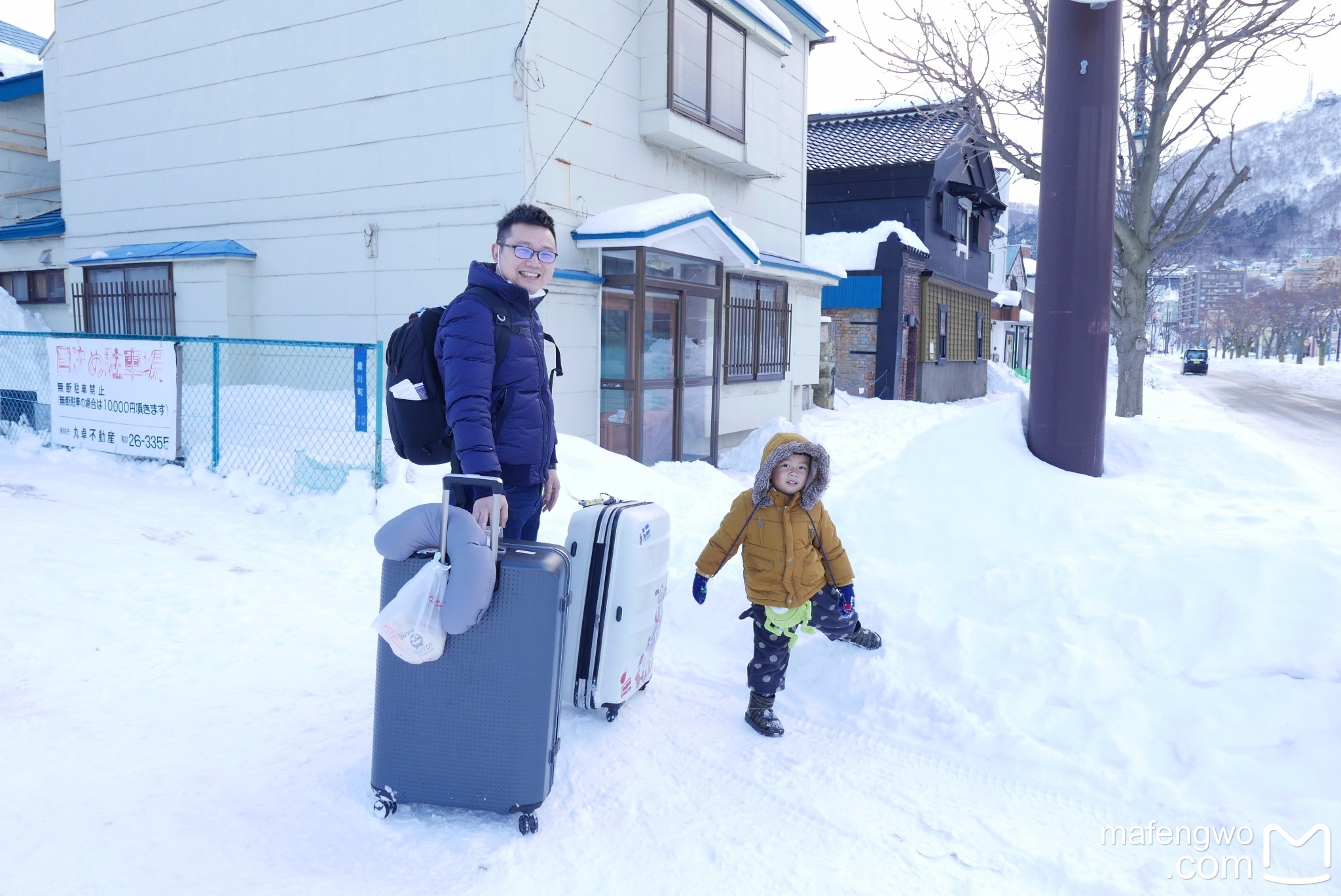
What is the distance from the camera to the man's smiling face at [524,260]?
119 inches

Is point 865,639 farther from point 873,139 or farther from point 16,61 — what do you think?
point 873,139

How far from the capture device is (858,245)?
21.0 m

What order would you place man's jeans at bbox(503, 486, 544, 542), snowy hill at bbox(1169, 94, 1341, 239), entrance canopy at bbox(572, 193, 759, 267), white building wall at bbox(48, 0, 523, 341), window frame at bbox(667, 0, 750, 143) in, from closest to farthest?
man's jeans at bbox(503, 486, 544, 542) < white building wall at bbox(48, 0, 523, 341) < entrance canopy at bbox(572, 193, 759, 267) < window frame at bbox(667, 0, 750, 143) < snowy hill at bbox(1169, 94, 1341, 239)

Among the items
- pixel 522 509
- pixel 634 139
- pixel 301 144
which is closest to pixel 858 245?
pixel 634 139

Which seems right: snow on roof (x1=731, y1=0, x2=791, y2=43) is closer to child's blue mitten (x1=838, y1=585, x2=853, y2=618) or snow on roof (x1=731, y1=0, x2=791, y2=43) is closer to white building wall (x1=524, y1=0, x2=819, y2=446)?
white building wall (x1=524, y1=0, x2=819, y2=446)

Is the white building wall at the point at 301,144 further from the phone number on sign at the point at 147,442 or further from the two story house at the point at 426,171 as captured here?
the phone number on sign at the point at 147,442

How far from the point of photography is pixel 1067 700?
3.48m

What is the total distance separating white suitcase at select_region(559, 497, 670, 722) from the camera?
10.9ft

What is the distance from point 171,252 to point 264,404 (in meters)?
2.76

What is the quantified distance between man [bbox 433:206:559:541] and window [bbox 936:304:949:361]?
2125 cm

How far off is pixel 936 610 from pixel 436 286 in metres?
6.38

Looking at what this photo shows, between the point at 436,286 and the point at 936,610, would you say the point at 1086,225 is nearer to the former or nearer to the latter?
the point at 936,610

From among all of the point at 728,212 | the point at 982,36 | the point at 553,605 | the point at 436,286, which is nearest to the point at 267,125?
the point at 436,286
